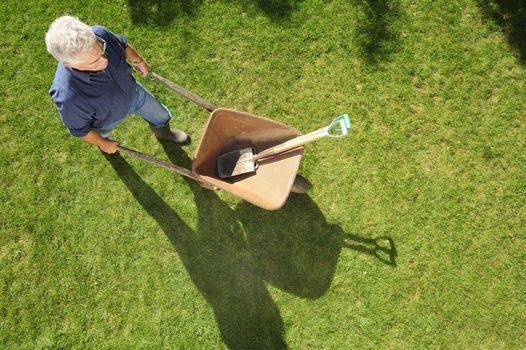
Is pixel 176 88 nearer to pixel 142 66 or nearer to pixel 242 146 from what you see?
pixel 142 66

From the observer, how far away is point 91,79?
2.98 m

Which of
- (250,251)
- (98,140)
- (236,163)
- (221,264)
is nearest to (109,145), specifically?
(98,140)

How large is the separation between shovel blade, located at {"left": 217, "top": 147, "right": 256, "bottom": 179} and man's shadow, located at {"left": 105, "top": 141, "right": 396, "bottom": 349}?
803 millimetres

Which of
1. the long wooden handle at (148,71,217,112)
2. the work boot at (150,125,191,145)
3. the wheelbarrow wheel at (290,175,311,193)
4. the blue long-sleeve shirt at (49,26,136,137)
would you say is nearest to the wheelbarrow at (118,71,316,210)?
the long wooden handle at (148,71,217,112)

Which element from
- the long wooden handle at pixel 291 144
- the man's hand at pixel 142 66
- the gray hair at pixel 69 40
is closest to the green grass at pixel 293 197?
the long wooden handle at pixel 291 144

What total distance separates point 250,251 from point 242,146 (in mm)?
1275

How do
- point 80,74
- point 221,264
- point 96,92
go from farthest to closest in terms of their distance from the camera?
point 221,264, point 96,92, point 80,74

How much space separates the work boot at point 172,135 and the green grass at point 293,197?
180 millimetres

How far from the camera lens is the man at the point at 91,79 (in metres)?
2.65

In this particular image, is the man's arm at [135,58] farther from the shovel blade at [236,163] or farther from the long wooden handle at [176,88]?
the shovel blade at [236,163]

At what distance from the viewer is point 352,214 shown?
14.9 feet

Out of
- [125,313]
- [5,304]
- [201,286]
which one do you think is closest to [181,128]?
[201,286]

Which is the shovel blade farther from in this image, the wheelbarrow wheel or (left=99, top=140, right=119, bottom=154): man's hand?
(left=99, top=140, right=119, bottom=154): man's hand

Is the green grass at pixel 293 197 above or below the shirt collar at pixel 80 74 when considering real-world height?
below
